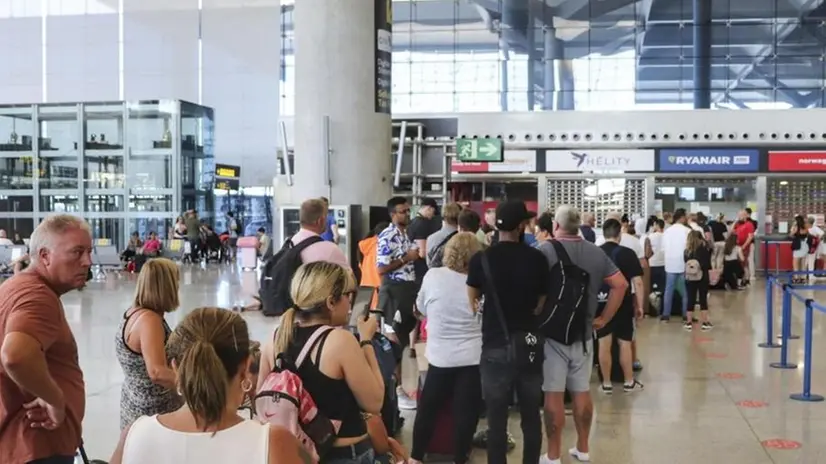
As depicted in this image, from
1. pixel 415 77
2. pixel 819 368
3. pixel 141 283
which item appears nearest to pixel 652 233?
pixel 819 368

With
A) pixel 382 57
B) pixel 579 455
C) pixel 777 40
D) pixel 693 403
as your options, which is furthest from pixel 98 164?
pixel 579 455

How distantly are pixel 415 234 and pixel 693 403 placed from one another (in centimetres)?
309

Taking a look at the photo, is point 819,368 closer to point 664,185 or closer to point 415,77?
point 664,185

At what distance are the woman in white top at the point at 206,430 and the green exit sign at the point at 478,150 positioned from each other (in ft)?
40.9

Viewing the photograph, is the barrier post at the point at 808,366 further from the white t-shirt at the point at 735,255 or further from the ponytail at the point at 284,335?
the white t-shirt at the point at 735,255

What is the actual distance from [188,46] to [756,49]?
2545 cm

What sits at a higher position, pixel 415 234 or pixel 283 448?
pixel 415 234

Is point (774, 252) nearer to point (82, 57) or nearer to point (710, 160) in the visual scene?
point (710, 160)

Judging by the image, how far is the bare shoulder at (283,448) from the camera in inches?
84.9

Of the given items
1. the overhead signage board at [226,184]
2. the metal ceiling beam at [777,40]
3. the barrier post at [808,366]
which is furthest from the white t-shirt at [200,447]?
the overhead signage board at [226,184]

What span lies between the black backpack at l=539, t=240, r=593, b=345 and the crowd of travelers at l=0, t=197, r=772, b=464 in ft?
0.04

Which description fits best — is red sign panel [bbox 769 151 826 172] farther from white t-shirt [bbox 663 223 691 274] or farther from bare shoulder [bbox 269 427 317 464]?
bare shoulder [bbox 269 427 317 464]

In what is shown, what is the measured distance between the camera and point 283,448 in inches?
86.0

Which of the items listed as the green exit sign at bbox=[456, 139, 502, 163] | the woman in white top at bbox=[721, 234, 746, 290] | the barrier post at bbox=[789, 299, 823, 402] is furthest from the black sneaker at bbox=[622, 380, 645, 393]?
the woman in white top at bbox=[721, 234, 746, 290]
